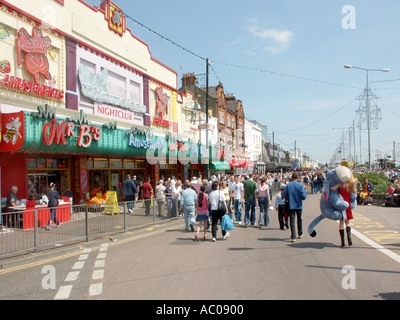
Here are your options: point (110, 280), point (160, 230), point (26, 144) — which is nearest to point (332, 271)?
point (110, 280)

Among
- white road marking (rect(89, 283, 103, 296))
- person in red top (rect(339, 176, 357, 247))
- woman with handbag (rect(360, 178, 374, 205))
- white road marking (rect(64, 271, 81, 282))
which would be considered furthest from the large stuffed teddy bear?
woman with handbag (rect(360, 178, 374, 205))

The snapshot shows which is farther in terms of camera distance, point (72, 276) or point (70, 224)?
point (70, 224)

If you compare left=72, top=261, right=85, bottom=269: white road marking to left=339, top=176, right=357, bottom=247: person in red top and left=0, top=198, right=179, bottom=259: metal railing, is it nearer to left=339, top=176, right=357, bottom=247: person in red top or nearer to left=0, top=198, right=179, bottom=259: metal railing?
left=0, top=198, right=179, bottom=259: metal railing

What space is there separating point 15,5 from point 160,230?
9495 mm

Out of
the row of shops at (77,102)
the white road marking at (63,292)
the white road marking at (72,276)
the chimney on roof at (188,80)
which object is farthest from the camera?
the chimney on roof at (188,80)

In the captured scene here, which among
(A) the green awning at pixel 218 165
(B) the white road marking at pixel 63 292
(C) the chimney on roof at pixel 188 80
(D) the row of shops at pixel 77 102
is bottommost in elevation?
(B) the white road marking at pixel 63 292

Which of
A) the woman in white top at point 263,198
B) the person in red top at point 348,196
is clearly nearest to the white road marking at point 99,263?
the person in red top at point 348,196

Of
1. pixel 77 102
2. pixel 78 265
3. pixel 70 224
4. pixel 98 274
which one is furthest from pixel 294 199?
pixel 77 102

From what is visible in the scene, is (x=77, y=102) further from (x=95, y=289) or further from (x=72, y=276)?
(x=95, y=289)

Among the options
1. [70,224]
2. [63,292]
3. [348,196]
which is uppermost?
[348,196]

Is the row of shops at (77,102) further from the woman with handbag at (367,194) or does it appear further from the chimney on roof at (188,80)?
the chimney on roof at (188,80)

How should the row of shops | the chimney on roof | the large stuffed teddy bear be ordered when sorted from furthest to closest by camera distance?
1. the chimney on roof
2. the row of shops
3. the large stuffed teddy bear

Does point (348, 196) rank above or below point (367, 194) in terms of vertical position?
above

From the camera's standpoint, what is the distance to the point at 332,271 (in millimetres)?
6238
